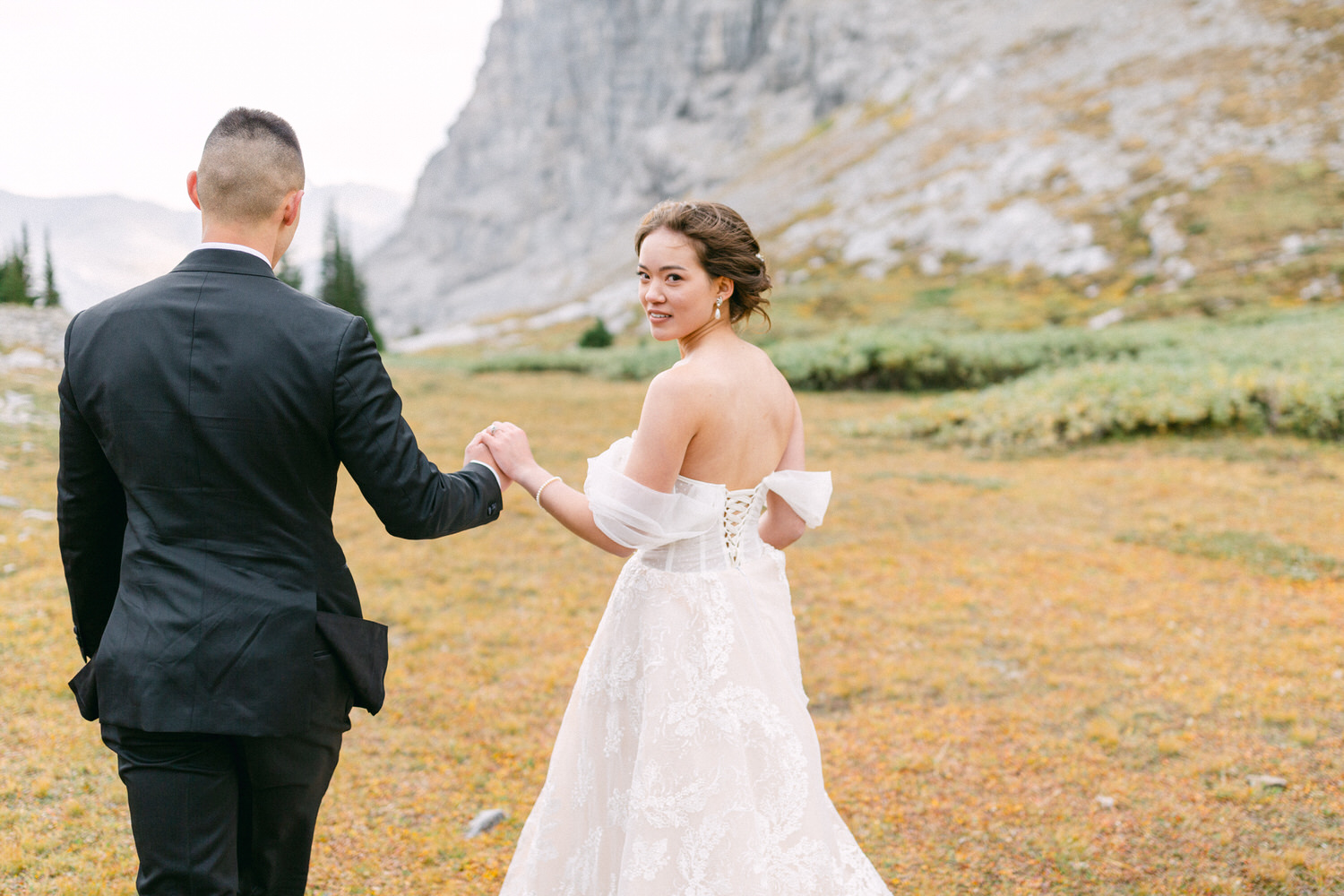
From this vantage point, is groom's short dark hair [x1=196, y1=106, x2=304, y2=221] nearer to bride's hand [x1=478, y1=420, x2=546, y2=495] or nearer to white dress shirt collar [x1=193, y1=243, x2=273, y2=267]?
white dress shirt collar [x1=193, y1=243, x2=273, y2=267]

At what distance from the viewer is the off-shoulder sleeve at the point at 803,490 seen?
3.54m

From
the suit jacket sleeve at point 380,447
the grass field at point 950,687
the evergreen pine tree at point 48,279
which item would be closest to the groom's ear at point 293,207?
the suit jacket sleeve at point 380,447

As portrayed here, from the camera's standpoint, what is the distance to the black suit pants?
2.51 meters

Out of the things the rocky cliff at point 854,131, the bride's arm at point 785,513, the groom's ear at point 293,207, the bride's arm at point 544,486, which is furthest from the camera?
the rocky cliff at point 854,131

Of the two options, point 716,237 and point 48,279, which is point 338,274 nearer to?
point 48,279

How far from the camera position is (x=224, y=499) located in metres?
2.51

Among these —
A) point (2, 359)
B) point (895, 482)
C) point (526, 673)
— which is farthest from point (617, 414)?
point (2, 359)

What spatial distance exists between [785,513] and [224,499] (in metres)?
2.20

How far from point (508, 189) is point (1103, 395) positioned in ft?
413

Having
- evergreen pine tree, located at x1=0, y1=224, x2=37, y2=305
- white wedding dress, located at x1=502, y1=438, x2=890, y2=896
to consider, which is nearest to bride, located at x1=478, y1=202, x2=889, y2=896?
white wedding dress, located at x1=502, y1=438, x2=890, y2=896

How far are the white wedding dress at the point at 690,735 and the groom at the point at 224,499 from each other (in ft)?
3.23

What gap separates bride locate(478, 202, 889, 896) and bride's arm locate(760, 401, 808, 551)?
70 millimetres

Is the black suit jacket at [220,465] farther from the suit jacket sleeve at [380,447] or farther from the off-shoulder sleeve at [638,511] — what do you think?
the off-shoulder sleeve at [638,511]

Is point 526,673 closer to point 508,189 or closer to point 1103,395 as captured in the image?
point 1103,395
